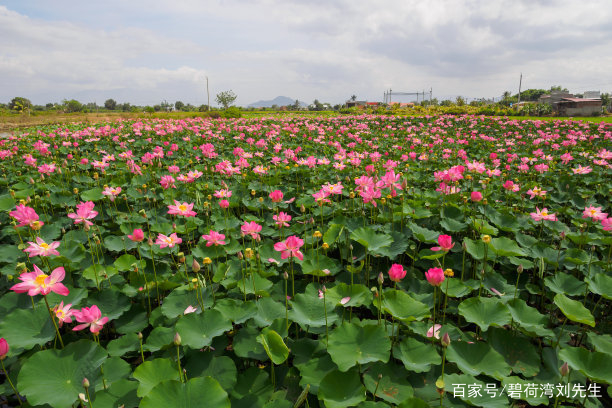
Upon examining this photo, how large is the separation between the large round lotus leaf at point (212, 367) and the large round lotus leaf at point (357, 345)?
0.47 metres

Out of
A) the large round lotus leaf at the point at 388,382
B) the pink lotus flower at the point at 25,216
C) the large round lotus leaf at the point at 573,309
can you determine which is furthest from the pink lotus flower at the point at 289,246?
the pink lotus flower at the point at 25,216

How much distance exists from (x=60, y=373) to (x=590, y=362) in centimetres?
245

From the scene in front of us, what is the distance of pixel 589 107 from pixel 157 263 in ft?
129

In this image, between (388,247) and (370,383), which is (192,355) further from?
(388,247)

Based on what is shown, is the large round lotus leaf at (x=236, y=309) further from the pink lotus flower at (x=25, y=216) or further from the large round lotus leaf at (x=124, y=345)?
the pink lotus flower at (x=25, y=216)

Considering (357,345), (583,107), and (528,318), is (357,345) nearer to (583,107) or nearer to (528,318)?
(528,318)

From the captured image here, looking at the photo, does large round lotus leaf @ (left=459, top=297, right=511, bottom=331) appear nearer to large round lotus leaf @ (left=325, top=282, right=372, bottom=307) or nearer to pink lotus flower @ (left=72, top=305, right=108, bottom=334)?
large round lotus leaf @ (left=325, top=282, right=372, bottom=307)

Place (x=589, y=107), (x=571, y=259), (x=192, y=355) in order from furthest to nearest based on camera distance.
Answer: (x=589, y=107)
(x=571, y=259)
(x=192, y=355)

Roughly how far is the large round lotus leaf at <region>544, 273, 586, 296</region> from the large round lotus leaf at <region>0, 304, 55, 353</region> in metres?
2.99

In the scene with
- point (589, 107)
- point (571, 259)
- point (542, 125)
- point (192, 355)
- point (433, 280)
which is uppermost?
point (589, 107)

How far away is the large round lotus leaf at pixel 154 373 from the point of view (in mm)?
1331

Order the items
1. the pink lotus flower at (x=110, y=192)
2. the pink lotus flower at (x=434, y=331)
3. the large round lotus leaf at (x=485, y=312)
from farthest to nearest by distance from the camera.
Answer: the pink lotus flower at (x=110, y=192) → the large round lotus leaf at (x=485, y=312) → the pink lotus flower at (x=434, y=331)

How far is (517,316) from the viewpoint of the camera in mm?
1862

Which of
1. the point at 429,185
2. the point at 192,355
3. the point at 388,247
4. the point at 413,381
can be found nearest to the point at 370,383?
the point at 413,381
